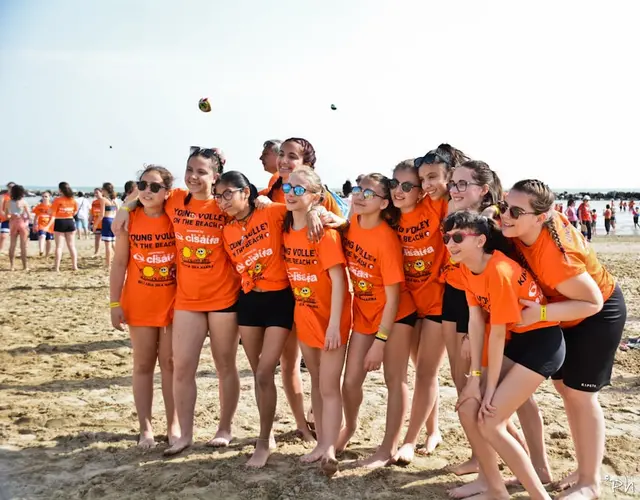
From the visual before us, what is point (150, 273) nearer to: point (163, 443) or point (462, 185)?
point (163, 443)

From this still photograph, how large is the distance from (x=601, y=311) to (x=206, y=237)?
2625 mm

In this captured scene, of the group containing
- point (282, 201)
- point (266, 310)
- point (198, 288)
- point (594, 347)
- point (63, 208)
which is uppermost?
point (63, 208)

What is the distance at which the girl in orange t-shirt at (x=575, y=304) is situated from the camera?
10.9ft

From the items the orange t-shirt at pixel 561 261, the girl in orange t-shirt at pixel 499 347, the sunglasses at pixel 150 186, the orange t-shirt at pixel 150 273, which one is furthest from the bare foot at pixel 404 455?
the sunglasses at pixel 150 186

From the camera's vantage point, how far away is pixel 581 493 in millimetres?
3586

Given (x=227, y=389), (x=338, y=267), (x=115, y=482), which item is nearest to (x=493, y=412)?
(x=338, y=267)

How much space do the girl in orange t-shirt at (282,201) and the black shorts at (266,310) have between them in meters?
0.32

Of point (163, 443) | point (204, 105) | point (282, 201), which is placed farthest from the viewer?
point (204, 105)

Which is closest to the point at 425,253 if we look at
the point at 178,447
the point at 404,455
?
the point at 404,455

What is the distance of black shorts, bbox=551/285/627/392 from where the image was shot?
3.52 metres

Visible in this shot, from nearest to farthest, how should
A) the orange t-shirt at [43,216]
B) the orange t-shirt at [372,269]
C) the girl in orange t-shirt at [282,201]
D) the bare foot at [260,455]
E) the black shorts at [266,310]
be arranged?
1. the orange t-shirt at [372,269]
2. the bare foot at [260,455]
3. the black shorts at [266,310]
4. the girl in orange t-shirt at [282,201]
5. the orange t-shirt at [43,216]

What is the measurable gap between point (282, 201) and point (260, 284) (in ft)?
3.43

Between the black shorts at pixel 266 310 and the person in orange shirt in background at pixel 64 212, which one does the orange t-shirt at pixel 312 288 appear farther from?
the person in orange shirt in background at pixel 64 212

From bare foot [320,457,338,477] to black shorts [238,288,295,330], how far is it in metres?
0.92
